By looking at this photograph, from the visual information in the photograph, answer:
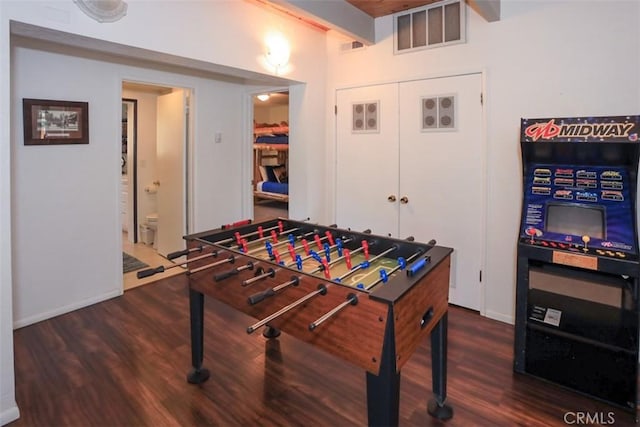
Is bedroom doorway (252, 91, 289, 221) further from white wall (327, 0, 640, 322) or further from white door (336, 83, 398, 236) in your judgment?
white wall (327, 0, 640, 322)

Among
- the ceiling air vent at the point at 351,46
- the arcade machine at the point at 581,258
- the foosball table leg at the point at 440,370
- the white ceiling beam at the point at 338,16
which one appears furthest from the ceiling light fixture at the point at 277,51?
the foosball table leg at the point at 440,370

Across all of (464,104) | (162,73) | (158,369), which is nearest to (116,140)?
(162,73)

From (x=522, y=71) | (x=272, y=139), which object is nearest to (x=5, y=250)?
(x=522, y=71)

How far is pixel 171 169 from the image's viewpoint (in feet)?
14.7

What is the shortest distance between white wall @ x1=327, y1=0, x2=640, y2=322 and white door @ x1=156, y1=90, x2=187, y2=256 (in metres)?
2.43

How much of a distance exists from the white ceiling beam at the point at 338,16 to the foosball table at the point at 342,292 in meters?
1.55

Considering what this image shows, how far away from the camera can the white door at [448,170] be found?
3121 mm

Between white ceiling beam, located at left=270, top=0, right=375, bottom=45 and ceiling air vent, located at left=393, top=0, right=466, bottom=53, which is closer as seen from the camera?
white ceiling beam, located at left=270, top=0, right=375, bottom=45

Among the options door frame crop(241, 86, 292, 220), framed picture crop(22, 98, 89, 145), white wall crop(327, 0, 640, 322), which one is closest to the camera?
white wall crop(327, 0, 640, 322)

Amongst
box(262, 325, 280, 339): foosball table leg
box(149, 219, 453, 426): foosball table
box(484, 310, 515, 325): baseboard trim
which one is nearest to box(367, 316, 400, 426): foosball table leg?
box(149, 219, 453, 426): foosball table

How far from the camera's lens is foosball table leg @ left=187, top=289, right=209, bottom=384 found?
2219mm
